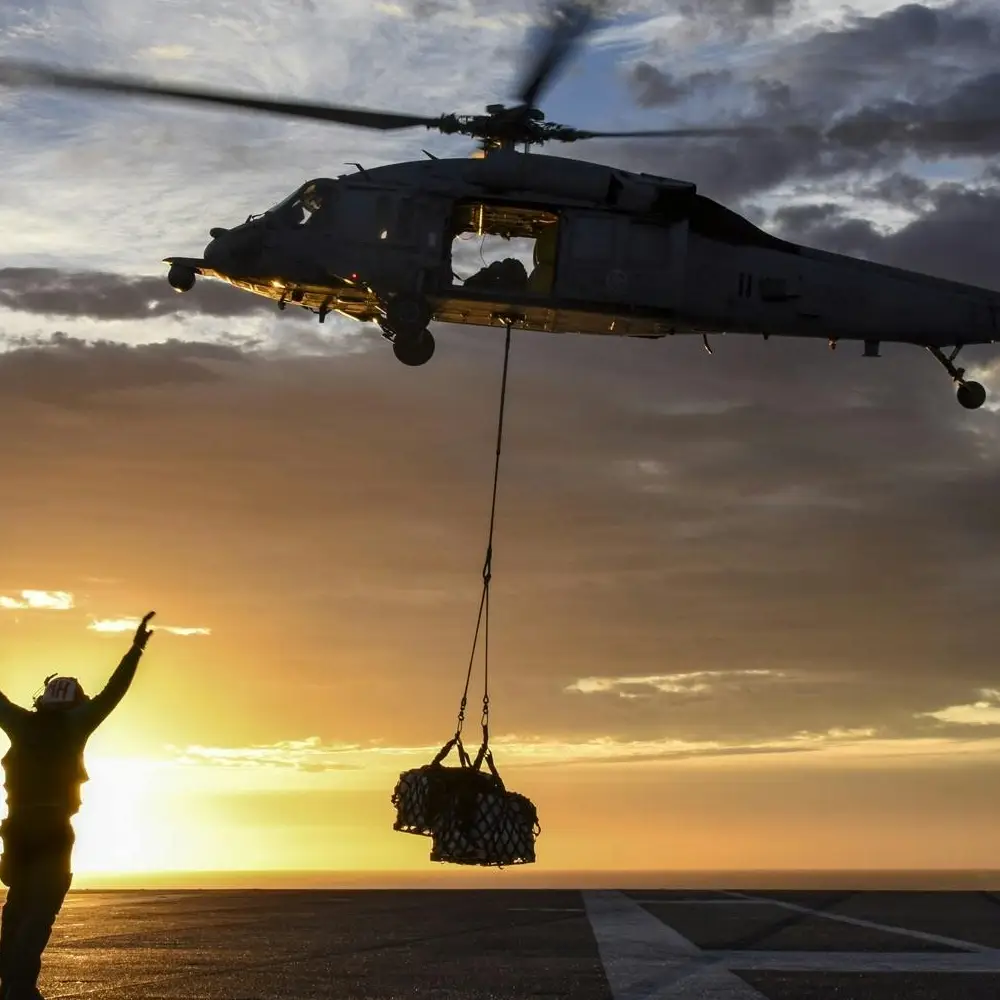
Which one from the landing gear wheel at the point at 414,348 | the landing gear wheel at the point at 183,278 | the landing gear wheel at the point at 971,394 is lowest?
the landing gear wheel at the point at 414,348

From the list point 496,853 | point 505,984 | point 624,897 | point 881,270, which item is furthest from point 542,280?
point 624,897

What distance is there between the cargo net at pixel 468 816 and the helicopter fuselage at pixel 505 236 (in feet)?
27.4

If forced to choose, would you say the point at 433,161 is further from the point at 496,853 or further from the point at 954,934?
the point at 954,934

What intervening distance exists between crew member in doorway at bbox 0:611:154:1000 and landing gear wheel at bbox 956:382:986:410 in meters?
18.2

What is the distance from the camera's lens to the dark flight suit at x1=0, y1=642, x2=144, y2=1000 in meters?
10.9

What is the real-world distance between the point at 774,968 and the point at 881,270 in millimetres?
13598

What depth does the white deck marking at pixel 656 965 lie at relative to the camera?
12992 mm

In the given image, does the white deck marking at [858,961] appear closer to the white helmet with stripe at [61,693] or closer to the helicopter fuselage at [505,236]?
the white helmet with stripe at [61,693]

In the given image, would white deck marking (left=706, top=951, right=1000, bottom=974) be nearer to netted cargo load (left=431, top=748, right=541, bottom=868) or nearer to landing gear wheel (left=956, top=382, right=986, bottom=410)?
netted cargo load (left=431, top=748, right=541, bottom=868)

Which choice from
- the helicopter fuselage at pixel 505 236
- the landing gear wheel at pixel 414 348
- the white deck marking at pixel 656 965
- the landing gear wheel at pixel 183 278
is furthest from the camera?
the landing gear wheel at pixel 183 278

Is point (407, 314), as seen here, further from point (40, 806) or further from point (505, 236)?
point (40, 806)

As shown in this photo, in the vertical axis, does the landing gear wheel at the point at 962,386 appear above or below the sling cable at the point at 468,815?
above

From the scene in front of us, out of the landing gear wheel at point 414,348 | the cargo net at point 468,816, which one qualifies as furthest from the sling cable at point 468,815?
the landing gear wheel at point 414,348

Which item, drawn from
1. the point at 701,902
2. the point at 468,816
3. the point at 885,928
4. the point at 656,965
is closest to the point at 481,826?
the point at 468,816
